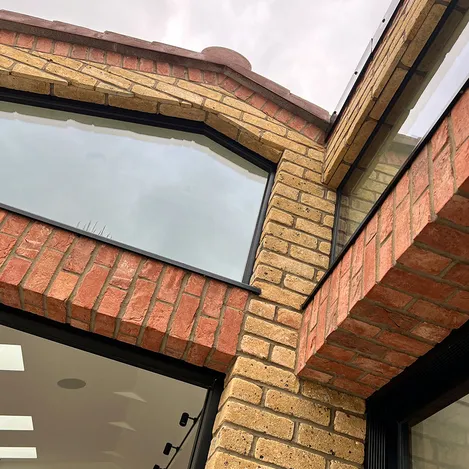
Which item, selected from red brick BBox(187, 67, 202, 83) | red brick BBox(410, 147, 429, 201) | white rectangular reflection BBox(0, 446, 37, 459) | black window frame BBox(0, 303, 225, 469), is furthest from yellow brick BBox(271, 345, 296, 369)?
white rectangular reflection BBox(0, 446, 37, 459)

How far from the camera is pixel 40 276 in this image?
6.09ft

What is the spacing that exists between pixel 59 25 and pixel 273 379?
243cm

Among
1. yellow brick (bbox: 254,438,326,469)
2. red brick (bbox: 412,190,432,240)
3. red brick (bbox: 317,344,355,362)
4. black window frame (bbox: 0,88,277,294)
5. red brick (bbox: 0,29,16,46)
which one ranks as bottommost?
yellow brick (bbox: 254,438,326,469)

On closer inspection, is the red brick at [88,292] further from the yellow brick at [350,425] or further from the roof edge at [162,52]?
the roof edge at [162,52]

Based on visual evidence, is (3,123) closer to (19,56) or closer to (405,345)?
(19,56)

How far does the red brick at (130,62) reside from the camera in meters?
2.88

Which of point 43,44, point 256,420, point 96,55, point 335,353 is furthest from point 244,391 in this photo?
point 43,44

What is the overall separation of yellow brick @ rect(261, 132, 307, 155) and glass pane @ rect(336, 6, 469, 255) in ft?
1.24

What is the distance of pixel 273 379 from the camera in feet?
6.00

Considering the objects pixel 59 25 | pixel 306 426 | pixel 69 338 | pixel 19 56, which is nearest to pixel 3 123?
pixel 19 56

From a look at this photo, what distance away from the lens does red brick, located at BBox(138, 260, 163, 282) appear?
1961 mm

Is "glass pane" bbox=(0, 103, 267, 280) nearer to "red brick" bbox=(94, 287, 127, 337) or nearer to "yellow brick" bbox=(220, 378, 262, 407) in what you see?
"red brick" bbox=(94, 287, 127, 337)

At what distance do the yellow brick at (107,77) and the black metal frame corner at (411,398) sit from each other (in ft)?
7.01

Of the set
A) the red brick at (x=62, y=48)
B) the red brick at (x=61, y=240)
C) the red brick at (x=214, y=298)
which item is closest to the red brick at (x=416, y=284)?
the red brick at (x=214, y=298)
